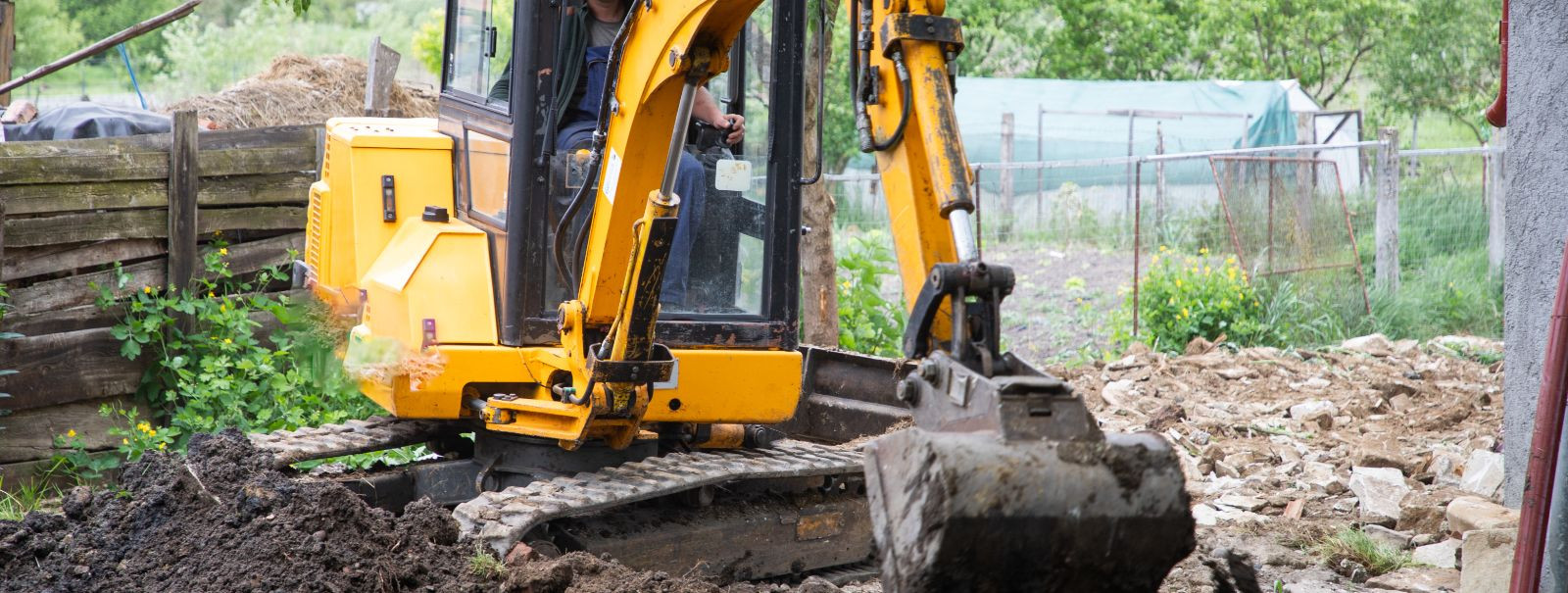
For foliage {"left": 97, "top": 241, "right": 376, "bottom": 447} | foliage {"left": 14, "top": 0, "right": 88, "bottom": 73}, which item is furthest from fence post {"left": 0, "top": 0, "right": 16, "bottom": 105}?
foliage {"left": 14, "top": 0, "right": 88, "bottom": 73}

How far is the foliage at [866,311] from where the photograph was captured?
970cm

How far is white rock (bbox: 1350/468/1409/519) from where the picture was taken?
6.11 meters

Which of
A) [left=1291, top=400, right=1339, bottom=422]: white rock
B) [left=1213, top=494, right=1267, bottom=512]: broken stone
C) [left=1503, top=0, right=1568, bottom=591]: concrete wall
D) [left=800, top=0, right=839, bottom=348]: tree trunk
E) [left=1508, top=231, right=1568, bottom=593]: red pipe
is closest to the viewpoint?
[left=1508, top=231, right=1568, bottom=593]: red pipe

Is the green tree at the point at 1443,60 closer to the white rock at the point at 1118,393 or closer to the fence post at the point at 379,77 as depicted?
the white rock at the point at 1118,393

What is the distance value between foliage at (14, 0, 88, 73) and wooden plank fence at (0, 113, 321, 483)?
102ft

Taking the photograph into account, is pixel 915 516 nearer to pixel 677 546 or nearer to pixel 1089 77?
pixel 677 546

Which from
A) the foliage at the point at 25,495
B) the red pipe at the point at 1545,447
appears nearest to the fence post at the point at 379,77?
the foliage at the point at 25,495

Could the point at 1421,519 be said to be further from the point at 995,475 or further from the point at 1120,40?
the point at 1120,40

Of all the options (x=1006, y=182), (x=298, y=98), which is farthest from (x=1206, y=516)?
(x=1006, y=182)

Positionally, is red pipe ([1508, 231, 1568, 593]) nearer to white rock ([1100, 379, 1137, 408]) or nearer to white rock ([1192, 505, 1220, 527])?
white rock ([1192, 505, 1220, 527])

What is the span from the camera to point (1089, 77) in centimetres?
2659

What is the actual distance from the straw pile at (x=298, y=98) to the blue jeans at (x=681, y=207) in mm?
5418

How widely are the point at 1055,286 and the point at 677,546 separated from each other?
1038cm

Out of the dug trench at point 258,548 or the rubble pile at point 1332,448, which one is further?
the rubble pile at point 1332,448
